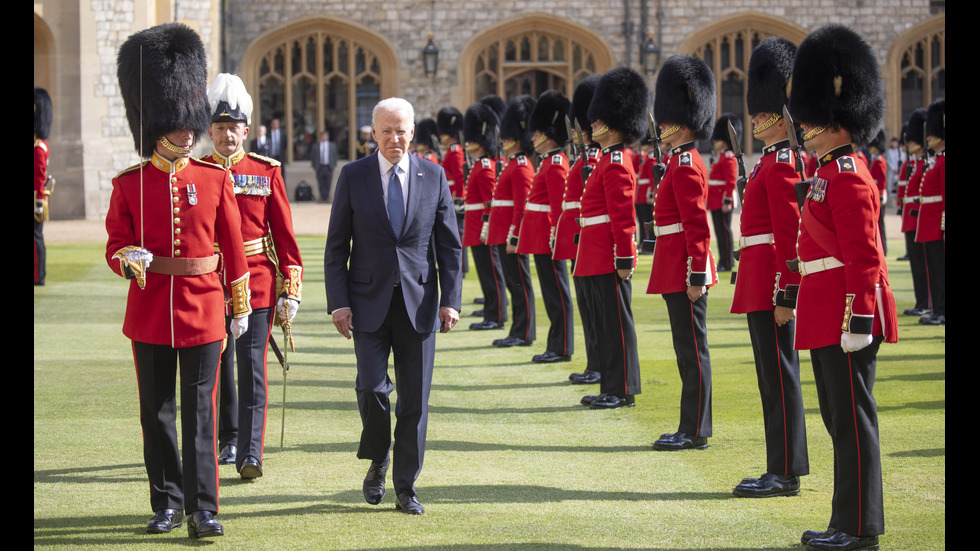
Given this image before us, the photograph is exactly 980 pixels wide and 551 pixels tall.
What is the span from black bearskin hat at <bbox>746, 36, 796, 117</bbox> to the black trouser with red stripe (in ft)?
12.2

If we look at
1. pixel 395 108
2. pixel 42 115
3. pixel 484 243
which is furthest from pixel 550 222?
pixel 42 115

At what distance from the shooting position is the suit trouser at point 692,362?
548 cm

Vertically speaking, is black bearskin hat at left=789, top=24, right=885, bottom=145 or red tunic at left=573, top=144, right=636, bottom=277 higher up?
black bearskin hat at left=789, top=24, right=885, bottom=145

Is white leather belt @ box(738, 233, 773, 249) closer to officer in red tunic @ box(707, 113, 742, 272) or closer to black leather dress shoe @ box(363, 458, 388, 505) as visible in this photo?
black leather dress shoe @ box(363, 458, 388, 505)

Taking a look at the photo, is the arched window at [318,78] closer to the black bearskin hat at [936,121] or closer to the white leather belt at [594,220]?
the black bearskin hat at [936,121]

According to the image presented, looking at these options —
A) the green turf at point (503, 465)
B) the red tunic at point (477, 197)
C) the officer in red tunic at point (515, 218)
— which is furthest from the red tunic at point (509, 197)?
the green turf at point (503, 465)

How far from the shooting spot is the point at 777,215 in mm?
4629

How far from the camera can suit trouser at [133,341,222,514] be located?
13.5 ft

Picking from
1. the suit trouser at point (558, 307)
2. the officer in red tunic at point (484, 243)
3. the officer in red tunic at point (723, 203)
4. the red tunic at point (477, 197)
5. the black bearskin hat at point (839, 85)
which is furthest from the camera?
the officer in red tunic at point (723, 203)

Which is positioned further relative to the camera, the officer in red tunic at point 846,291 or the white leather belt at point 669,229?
the white leather belt at point 669,229

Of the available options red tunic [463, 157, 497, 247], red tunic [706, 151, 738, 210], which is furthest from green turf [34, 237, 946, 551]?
red tunic [706, 151, 738, 210]

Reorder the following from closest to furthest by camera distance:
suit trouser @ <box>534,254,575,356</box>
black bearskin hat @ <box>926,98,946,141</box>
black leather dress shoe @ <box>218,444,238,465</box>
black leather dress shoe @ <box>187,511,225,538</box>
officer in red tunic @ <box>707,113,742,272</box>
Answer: black leather dress shoe @ <box>187,511,225,538</box> → black leather dress shoe @ <box>218,444,238,465</box> → suit trouser @ <box>534,254,575,356</box> → black bearskin hat @ <box>926,98,946,141</box> → officer in red tunic @ <box>707,113,742,272</box>

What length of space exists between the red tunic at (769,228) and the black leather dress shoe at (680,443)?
85 centimetres

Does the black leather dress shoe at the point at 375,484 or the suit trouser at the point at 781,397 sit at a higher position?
the suit trouser at the point at 781,397
